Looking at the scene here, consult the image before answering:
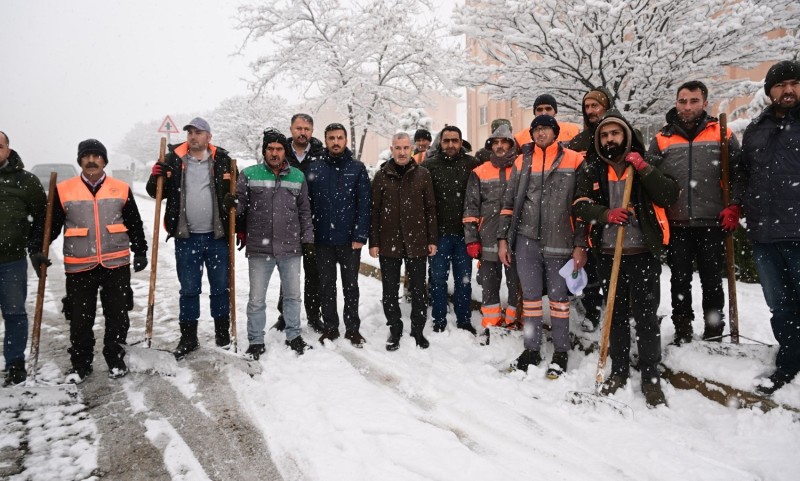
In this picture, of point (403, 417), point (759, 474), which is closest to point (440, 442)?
point (403, 417)

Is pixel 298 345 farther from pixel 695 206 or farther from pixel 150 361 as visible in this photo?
pixel 695 206

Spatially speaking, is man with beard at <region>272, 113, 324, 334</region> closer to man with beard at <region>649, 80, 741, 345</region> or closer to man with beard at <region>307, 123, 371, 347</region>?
man with beard at <region>307, 123, 371, 347</region>

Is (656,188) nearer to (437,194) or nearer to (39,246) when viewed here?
(437,194)

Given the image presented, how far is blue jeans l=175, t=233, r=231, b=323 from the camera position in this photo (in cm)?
450

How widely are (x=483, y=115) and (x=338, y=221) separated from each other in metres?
25.1

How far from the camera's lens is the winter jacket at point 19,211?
12.6 ft

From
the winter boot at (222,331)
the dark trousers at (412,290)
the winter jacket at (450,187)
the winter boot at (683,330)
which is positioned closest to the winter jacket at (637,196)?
the winter boot at (683,330)

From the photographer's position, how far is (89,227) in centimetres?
398

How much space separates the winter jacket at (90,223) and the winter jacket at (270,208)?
3.36 feet

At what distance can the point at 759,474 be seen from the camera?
2.68 metres

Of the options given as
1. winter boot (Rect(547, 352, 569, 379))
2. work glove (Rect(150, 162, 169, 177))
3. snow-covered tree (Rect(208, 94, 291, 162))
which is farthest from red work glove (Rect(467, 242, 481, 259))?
snow-covered tree (Rect(208, 94, 291, 162))

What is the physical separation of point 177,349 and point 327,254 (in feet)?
5.82

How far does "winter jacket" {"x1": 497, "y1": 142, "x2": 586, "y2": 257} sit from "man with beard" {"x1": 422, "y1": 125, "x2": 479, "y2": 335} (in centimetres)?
90

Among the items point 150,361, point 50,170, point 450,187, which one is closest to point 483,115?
point 50,170
